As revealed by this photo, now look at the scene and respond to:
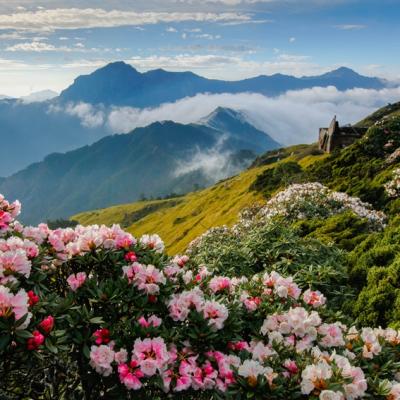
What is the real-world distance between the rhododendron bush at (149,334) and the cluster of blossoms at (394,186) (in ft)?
70.7

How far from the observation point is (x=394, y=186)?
92.5ft

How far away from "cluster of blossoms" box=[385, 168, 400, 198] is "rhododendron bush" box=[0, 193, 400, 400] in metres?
21.6

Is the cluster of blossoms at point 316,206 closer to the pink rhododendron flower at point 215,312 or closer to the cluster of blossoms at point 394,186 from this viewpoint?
the cluster of blossoms at point 394,186

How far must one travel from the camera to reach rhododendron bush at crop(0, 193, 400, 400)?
19.7 ft

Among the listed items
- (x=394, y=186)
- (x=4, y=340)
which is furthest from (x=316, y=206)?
(x=4, y=340)

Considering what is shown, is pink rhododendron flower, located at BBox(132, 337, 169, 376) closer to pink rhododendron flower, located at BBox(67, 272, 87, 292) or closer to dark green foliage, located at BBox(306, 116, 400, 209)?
pink rhododendron flower, located at BBox(67, 272, 87, 292)

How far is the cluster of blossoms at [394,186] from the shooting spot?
2771cm

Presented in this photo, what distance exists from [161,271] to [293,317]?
2351 mm

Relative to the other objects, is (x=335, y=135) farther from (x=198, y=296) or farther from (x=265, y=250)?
(x=198, y=296)

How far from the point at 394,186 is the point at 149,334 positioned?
999 inches

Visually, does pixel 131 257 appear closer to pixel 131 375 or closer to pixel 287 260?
pixel 131 375

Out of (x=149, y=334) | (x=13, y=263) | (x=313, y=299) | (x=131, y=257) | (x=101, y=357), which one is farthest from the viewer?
(x=313, y=299)

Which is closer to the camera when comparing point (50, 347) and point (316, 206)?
point (50, 347)

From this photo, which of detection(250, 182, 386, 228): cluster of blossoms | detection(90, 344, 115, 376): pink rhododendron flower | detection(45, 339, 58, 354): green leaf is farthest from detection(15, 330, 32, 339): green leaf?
detection(250, 182, 386, 228): cluster of blossoms
